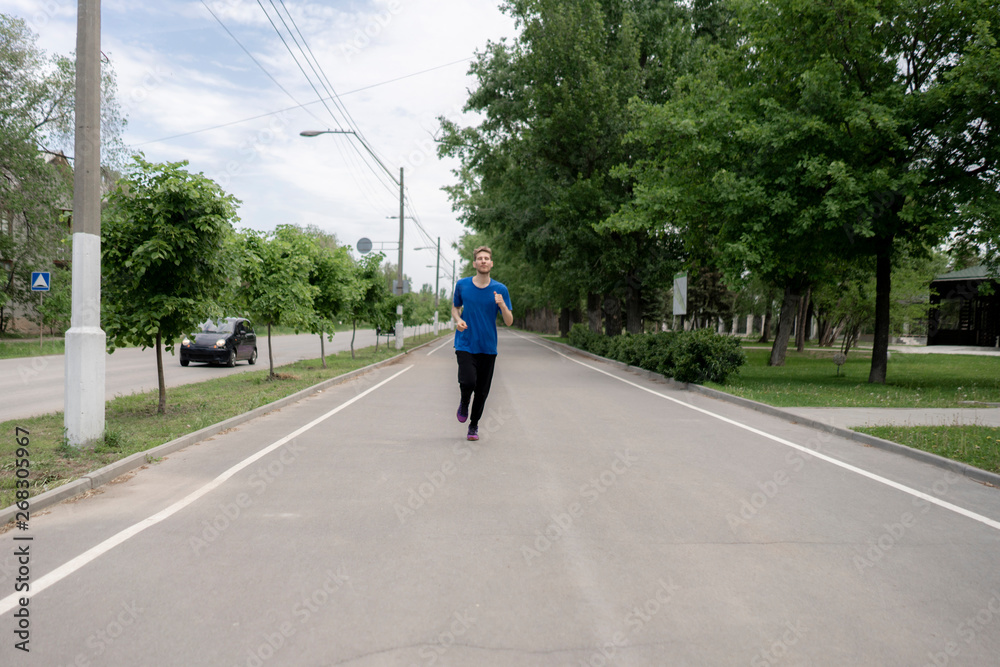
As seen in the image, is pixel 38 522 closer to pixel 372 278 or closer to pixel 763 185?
pixel 763 185

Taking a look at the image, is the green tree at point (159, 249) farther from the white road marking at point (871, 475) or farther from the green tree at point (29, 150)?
the green tree at point (29, 150)

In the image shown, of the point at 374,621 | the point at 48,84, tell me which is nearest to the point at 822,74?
the point at 374,621

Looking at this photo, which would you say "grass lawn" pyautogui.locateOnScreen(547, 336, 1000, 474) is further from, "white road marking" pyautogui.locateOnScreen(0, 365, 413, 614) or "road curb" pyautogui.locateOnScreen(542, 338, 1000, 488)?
"white road marking" pyautogui.locateOnScreen(0, 365, 413, 614)

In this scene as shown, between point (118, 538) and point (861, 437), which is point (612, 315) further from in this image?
point (118, 538)

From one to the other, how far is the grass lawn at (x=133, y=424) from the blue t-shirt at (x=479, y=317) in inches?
146

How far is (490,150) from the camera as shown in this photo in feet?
108

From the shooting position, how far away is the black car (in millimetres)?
21531

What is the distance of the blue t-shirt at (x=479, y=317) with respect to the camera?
308 inches

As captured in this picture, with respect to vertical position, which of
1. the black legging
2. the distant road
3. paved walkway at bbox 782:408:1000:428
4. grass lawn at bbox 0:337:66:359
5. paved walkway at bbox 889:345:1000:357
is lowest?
grass lawn at bbox 0:337:66:359

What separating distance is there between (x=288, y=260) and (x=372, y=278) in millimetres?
10321

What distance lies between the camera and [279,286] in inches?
625

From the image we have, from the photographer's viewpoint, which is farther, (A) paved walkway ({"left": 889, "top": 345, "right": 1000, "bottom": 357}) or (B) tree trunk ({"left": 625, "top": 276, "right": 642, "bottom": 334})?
(A) paved walkway ({"left": 889, "top": 345, "right": 1000, "bottom": 357})

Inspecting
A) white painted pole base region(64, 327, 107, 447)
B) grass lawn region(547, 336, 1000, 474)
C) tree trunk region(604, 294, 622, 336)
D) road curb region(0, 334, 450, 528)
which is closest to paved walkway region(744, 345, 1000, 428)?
grass lawn region(547, 336, 1000, 474)

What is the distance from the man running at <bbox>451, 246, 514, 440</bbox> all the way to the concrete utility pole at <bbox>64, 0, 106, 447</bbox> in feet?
12.5
